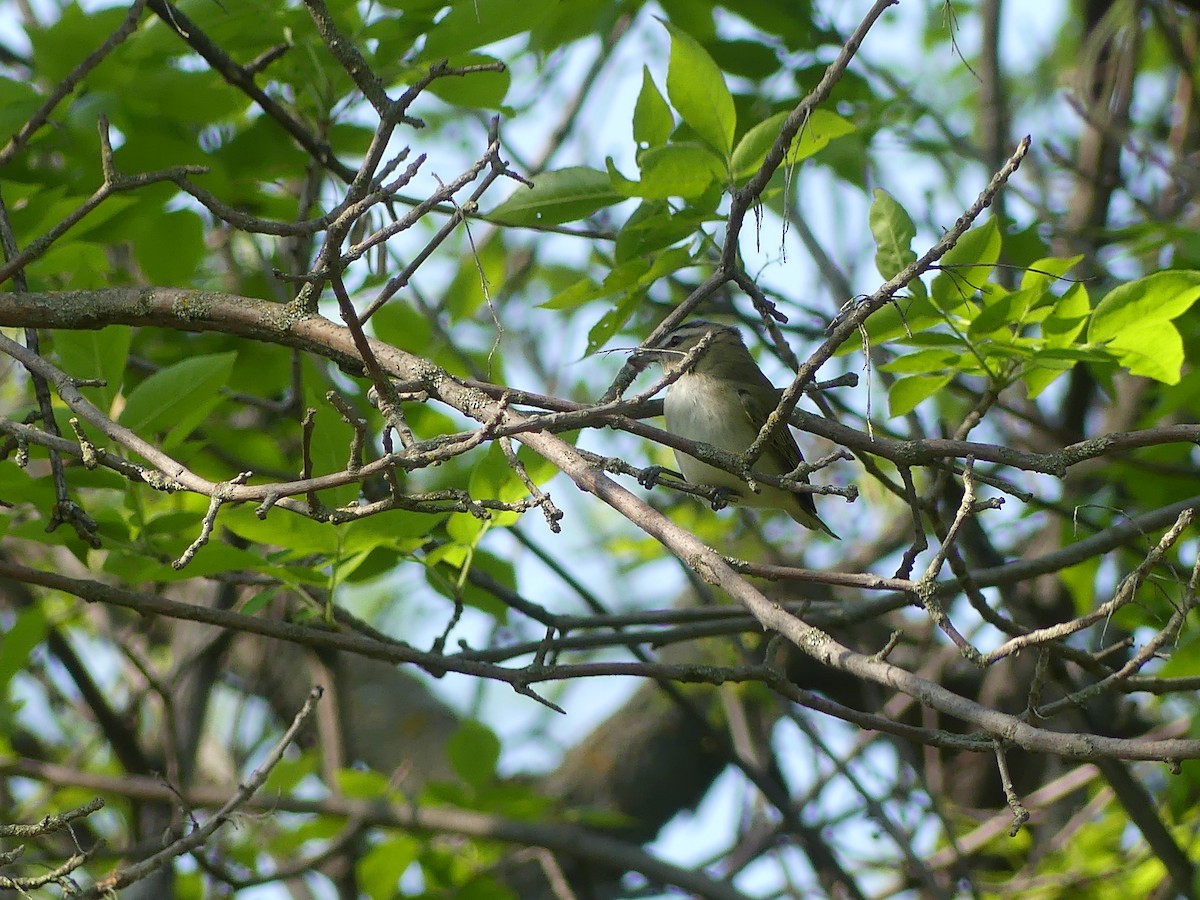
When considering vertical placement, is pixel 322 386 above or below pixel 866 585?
above

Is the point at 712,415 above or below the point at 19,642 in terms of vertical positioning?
above

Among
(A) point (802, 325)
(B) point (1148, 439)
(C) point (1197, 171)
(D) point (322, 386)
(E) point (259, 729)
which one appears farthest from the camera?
(E) point (259, 729)

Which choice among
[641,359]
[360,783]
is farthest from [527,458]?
[360,783]

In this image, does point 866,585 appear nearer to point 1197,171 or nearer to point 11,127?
point 11,127

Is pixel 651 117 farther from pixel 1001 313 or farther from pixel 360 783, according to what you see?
pixel 360 783

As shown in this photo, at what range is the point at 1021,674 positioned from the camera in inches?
210

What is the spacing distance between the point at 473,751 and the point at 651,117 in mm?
2304

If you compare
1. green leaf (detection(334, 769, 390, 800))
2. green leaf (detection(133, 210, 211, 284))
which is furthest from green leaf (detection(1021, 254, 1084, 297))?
green leaf (detection(334, 769, 390, 800))

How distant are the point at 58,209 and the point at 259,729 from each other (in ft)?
12.1

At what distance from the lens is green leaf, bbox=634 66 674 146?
2664mm

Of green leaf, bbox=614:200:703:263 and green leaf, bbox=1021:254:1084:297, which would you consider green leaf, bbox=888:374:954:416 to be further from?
green leaf, bbox=614:200:703:263

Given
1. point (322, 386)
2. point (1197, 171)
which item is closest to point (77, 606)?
point (322, 386)

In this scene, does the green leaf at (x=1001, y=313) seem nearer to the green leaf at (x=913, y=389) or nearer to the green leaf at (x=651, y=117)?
the green leaf at (x=913, y=389)

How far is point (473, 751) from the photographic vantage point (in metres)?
4.14
